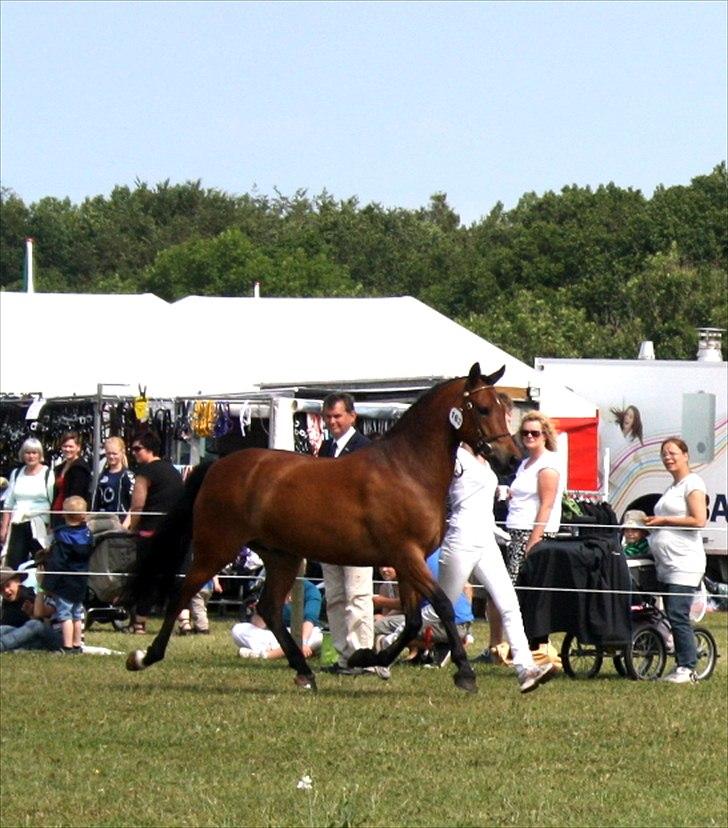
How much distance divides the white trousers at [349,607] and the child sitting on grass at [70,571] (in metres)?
2.05

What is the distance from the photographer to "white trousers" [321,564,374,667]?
1138 cm

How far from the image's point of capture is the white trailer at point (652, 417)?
917 inches

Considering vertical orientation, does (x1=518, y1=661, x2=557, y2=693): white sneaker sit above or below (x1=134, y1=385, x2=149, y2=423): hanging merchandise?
below

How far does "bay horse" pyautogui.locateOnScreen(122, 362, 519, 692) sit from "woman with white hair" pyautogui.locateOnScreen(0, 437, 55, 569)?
32.4 ft

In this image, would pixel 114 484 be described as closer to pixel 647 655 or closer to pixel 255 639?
pixel 255 639

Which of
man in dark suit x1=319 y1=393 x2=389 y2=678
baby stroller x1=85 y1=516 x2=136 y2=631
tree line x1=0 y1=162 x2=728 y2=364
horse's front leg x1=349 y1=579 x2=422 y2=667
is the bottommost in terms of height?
man in dark suit x1=319 y1=393 x2=389 y2=678

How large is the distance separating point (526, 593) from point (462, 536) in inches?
134

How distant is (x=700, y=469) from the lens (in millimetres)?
23438

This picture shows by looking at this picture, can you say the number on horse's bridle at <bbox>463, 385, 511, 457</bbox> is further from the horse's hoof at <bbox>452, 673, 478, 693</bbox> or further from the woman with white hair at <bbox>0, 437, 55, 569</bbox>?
the woman with white hair at <bbox>0, 437, 55, 569</bbox>

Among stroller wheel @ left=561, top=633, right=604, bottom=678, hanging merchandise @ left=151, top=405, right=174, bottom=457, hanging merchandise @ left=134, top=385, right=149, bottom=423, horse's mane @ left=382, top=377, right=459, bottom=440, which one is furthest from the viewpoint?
hanging merchandise @ left=151, top=405, right=174, bottom=457

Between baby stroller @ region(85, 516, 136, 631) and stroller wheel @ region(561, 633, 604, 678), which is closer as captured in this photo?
baby stroller @ region(85, 516, 136, 631)

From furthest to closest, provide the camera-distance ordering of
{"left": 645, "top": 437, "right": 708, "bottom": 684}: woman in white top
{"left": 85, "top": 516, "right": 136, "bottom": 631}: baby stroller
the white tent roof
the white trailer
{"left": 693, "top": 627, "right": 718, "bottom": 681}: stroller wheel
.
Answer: the white trailer, the white tent roof, {"left": 693, "top": 627, "right": 718, "bottom": 681}: stroller wheel, {"left": 85, "top": 516, "right": 136, "bottom": 631}: baby stroller, {"left": 645, "top": 437, "right": 708, "bottom": 684}: woman in white top

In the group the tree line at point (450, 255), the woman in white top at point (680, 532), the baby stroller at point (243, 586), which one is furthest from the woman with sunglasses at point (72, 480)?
the tree line at point (450, 255)

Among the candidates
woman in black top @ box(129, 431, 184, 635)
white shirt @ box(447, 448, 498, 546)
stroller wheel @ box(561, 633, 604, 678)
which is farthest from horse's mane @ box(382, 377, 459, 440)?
stroller wheel @ box(561, 633, 604, 678)
